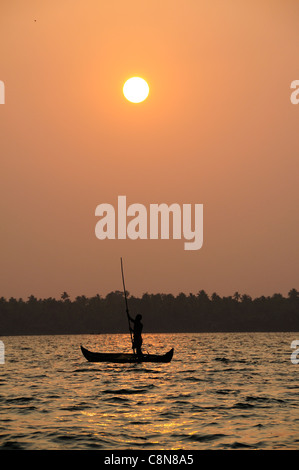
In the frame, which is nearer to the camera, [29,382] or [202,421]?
[202,421]

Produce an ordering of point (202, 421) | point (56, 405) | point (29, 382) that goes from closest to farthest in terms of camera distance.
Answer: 1. point (202, 421)
2. point (56, 405)
3. point (29, 382)

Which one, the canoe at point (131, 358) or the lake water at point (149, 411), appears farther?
the canoe at point (131, 358)

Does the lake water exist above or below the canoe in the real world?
below

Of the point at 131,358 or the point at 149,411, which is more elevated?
the point at 131,358

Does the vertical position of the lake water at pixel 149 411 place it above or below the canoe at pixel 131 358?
below

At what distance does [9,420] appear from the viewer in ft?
64.8

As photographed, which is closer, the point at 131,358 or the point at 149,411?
the point at 149,411

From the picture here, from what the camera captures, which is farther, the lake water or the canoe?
the canoe
